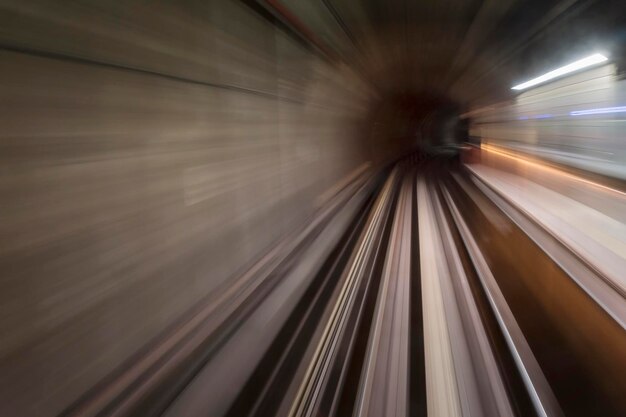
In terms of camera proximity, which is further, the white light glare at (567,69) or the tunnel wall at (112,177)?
the white light glare at (567,69)

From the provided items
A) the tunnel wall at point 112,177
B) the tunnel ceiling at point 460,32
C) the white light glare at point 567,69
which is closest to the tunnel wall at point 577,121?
the white light glare at point 567,69

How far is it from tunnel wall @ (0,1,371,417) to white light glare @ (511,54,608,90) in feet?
17.7

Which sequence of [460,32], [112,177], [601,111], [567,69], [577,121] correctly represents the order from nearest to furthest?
[112,177] → [601,111] → [460,32] → [567,69] → [577,121]

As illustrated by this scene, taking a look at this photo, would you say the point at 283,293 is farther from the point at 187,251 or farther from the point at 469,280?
the point at 469,280

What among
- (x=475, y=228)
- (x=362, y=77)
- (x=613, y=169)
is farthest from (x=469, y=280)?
(x=362, y=77)

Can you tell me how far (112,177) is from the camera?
85.7 inches

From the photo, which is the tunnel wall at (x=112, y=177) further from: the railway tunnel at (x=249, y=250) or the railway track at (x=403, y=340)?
the railway track at (x=403, y=340)

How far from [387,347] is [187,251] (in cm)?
133

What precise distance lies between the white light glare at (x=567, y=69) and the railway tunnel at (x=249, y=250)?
13 cm

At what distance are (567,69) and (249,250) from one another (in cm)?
688

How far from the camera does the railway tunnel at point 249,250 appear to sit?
1795mm

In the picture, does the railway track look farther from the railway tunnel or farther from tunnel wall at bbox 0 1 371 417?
tunnel wall at bbox 0 1 371 417

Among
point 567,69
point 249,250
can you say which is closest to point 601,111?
point 567,69

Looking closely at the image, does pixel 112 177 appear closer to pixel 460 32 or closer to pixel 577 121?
pixel 460 32
